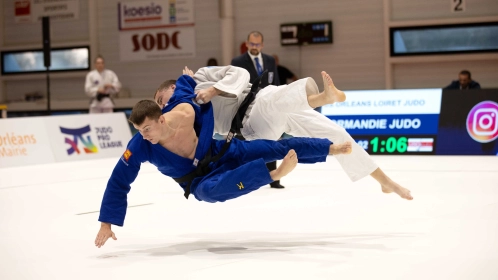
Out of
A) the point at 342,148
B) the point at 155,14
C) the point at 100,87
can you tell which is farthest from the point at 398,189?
the point at 155,14

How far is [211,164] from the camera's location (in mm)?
4238

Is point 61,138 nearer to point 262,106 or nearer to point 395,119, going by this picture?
point 395,119

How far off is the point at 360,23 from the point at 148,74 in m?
5.48

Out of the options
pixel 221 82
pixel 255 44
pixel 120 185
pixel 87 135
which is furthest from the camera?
pixel 87 135

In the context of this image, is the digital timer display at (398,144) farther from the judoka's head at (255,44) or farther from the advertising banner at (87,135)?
the advertising banner at (87,135)

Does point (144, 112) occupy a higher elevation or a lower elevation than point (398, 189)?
higher

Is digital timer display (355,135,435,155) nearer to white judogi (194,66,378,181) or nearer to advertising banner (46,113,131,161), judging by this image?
advertising banner (46,113,131,161)

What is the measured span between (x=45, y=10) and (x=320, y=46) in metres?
7.62

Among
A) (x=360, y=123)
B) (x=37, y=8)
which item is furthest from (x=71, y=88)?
(x=360, y=123)

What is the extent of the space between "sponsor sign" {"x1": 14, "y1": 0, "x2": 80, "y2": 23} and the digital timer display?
401 inches

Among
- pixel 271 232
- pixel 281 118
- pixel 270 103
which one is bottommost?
pixel 271 232

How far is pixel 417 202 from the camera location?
222 inches

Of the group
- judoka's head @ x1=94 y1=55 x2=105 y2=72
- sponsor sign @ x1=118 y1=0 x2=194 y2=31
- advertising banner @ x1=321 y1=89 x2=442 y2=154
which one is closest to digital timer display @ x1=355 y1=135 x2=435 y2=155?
advertising banner @ x1=321 y1=89 x2=442 y2=154

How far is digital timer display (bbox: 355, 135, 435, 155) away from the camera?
33.4ft
